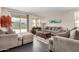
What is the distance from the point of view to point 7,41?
3.26m

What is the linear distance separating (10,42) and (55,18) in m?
4.17

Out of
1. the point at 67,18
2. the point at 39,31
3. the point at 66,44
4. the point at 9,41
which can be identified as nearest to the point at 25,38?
the point at 9,41

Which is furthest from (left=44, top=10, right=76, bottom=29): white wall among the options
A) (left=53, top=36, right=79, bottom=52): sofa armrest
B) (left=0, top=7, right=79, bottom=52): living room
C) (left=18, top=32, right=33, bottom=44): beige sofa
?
(left=53, top=36, right=79, bottom=52): sofa armrest

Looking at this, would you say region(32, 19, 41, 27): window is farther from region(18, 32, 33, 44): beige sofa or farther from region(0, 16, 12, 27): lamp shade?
region(18, 32, 33, 44): beige sofa

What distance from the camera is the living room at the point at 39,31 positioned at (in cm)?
259

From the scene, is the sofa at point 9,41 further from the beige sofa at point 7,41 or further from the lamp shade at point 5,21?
the lamp shade at point 5,21

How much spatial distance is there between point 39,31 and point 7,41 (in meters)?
3.28

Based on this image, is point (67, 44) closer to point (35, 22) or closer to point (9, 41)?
point (9, 41)

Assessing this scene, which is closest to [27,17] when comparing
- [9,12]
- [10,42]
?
[9,12]

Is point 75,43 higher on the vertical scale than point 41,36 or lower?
higher

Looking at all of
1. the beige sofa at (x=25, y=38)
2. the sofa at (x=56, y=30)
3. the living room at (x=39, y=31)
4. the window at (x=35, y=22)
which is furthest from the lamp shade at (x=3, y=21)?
the window at (x=35, y=22)

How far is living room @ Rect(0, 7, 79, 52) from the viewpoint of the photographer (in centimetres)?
259
